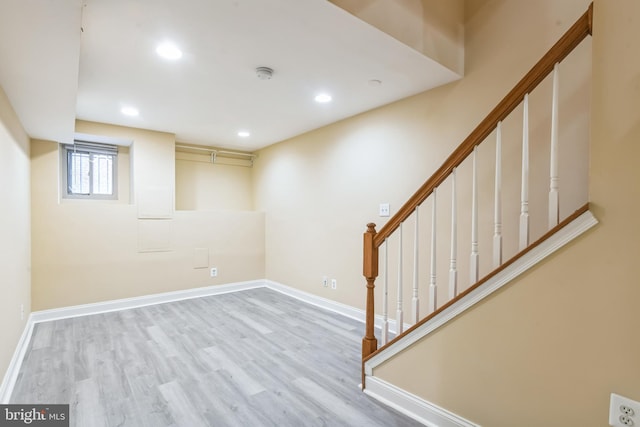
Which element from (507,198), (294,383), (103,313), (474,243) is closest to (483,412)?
(474,243)

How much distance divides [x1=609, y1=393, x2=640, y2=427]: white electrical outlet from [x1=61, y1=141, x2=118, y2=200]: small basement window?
532 cm

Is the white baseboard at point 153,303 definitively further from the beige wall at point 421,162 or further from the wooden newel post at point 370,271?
the wooden newel post at point 370,271

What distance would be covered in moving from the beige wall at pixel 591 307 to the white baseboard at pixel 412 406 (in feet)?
0.56

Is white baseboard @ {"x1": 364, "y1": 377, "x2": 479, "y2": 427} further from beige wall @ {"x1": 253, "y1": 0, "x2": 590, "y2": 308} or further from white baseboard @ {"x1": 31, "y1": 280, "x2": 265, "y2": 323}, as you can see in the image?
white baseboard @ {"x1": 31, "y1": 280, "x2": 265, "y2": 323}

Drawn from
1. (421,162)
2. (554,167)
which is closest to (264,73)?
(421,162)

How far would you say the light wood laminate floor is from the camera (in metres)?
1.96

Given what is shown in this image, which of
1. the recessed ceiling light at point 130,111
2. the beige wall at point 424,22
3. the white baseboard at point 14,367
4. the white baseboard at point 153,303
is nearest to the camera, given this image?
the beige wall at point 424,22

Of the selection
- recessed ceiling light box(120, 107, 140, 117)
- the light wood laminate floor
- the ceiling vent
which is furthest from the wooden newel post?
recessed ceiling light box(120, 107, 140, 117)

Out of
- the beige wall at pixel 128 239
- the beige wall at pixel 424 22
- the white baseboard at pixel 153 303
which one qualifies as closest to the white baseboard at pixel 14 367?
the white baseboard at pixel 153 303

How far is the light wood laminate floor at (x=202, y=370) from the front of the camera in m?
1.96

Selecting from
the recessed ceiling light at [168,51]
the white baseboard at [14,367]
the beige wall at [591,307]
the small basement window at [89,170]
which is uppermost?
the recessed ceiling light at [168,51]

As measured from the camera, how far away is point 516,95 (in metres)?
1.50

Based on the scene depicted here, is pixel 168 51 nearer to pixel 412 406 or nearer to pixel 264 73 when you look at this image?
pixel 264 73

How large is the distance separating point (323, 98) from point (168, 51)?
4.70 ft
